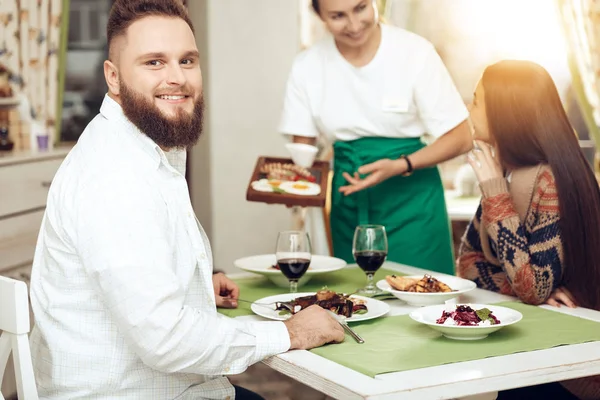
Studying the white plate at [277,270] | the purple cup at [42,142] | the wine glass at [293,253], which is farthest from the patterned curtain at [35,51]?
the wine glass at [293,253]

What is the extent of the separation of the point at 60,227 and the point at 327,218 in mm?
1858

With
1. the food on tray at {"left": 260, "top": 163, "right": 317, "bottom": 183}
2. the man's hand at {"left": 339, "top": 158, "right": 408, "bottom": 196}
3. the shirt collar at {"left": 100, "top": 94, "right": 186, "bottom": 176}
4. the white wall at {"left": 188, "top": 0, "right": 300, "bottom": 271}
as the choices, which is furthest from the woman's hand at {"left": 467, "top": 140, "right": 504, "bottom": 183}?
the white wall at {"left": 188, "top": 0, "right": 300, "bottom": 271}

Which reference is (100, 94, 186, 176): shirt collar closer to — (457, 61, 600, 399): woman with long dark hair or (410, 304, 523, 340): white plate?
(410, 304, 523, 340): white plate

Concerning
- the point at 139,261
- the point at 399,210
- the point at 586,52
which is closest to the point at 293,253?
the point at 139,261

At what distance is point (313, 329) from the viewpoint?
1794mm

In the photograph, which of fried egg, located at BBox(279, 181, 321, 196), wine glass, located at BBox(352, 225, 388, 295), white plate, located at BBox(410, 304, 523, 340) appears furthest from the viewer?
fried egg, located at BBox(279, 181, 321, 196)

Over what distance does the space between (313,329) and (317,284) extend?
0.62 meters

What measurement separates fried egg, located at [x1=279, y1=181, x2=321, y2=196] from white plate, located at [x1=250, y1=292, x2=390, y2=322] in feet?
2.17

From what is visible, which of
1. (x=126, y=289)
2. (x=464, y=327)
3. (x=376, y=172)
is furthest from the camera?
(x=376, y=172)

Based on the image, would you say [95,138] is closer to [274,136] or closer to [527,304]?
[527,304]

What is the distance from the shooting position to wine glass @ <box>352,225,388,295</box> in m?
2.21

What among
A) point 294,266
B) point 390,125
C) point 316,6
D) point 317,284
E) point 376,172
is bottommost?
point 317,284

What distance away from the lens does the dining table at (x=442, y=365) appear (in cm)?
153

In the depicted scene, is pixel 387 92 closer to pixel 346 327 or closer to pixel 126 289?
pixel 346 327
